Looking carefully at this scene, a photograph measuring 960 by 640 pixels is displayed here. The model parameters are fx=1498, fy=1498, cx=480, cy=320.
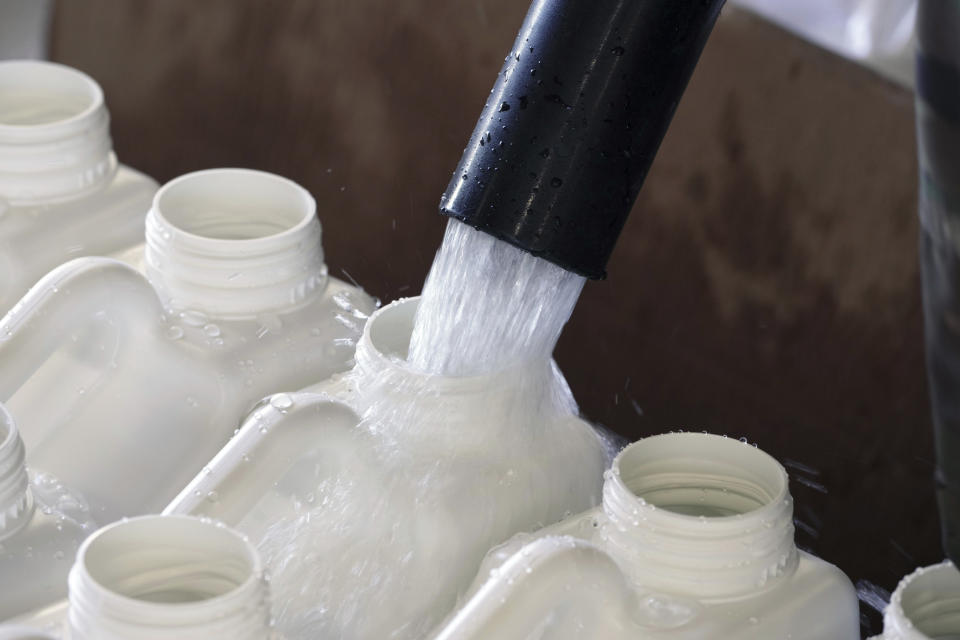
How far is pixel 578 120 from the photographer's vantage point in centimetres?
66

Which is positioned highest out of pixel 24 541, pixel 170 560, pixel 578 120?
pixel 578 120

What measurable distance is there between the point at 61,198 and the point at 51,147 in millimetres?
39

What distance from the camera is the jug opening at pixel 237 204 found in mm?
1010

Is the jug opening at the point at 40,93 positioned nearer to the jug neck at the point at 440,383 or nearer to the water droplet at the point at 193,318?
the water droplet at the point at 193,318

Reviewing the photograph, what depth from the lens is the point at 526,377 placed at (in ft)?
2.66

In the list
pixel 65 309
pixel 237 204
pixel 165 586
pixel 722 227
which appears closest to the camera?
pixel 165 586

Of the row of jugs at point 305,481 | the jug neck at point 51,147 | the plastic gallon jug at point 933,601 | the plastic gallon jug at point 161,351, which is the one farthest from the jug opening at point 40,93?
the plastic gallon jug at point 933,601

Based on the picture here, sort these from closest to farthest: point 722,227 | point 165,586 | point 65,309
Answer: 1. point 165,586
2. point 65,309
3. point 722,227

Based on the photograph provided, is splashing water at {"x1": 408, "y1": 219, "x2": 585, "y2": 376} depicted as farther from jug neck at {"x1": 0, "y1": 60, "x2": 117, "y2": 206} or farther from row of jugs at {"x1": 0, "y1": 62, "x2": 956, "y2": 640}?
jug neck at {"x1": 0, "y1": 60, "x2": 117, "y2": 206}

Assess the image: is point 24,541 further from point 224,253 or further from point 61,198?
point 61,198

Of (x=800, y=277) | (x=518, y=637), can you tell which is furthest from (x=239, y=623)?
(x=800, y=277)

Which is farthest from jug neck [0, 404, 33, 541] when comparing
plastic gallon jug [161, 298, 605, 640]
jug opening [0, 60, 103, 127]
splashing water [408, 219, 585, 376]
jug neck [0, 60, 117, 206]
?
jug opening [0, 60, 103, 127]

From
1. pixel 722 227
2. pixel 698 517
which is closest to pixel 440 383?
pixel 698 517

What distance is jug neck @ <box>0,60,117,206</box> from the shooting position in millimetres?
1072
